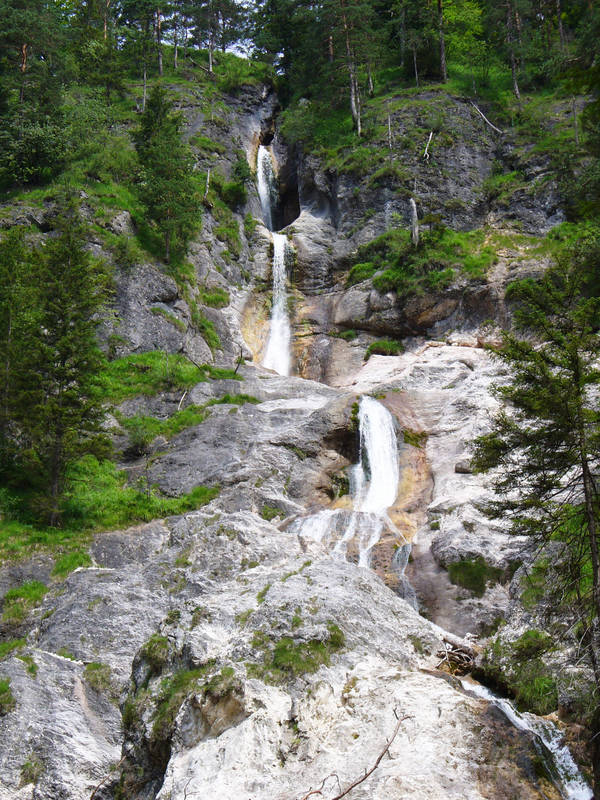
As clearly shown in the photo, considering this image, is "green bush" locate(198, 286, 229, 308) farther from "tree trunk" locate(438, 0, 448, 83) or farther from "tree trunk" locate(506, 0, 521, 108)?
"tree trunk" locate(438, 0, 448, 83)

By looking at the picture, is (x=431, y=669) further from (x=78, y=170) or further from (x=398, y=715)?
(x=78, y=170)

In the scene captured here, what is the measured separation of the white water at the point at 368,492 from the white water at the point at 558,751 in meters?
8.40

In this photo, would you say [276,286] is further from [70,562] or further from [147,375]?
[70,562]

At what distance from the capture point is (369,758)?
6.92m

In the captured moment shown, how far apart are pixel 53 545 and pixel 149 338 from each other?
12914 mm

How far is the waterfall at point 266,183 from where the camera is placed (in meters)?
45.2

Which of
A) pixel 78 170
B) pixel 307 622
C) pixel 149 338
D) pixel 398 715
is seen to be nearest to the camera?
pixel 398 715

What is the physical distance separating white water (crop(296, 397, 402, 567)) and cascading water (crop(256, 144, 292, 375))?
10.9 m

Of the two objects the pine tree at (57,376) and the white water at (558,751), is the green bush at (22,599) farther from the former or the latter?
the white water at (558,751)

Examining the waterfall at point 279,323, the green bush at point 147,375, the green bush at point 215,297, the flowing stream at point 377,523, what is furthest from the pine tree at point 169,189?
the flowing stream at point 377,523

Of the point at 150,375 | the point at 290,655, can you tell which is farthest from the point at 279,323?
the point at 290,655

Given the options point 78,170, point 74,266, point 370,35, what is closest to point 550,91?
point 370,35

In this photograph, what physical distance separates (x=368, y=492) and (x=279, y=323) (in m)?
17.1

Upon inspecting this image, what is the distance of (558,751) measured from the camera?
312 inches
